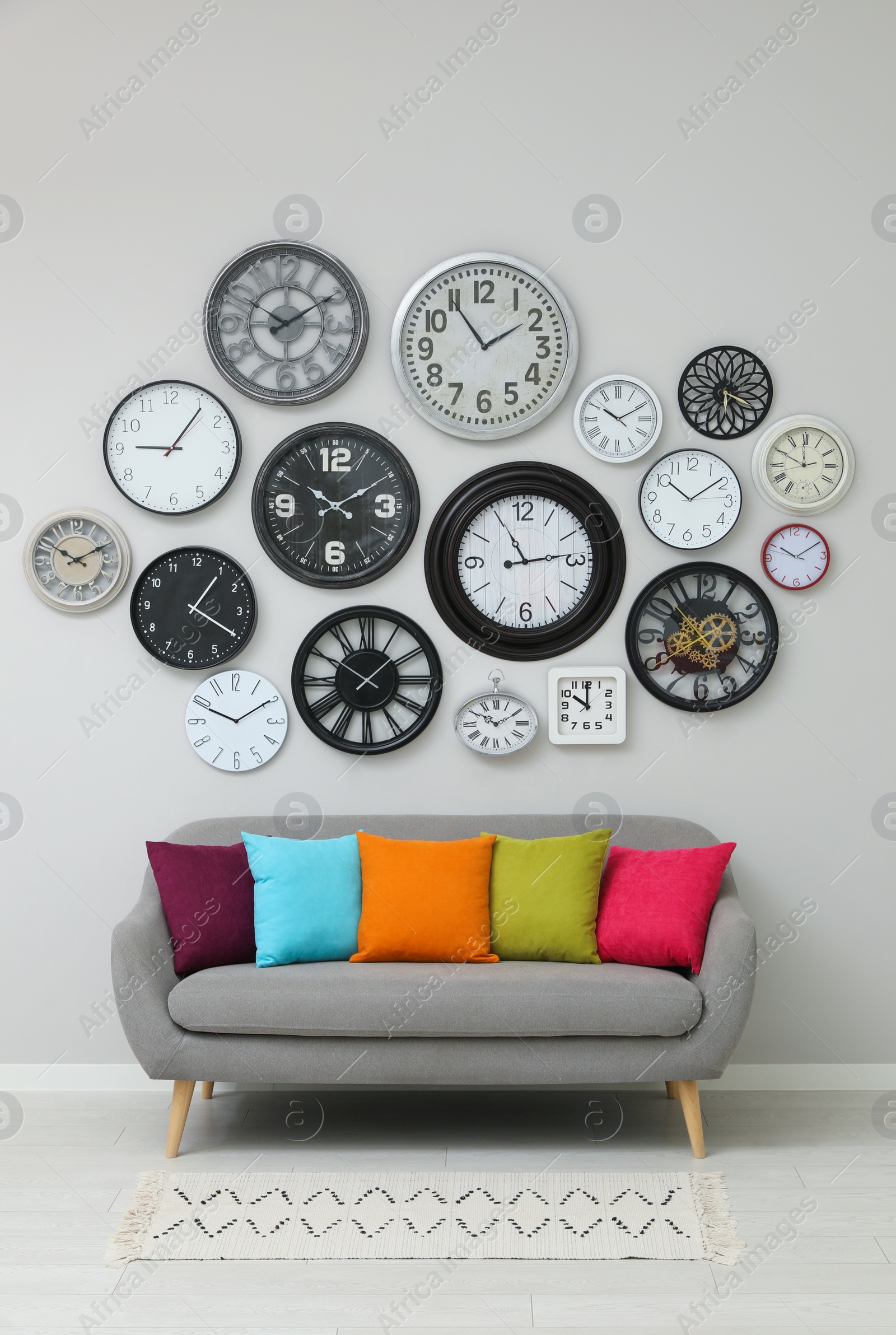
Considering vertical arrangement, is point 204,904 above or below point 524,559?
below

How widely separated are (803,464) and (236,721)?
2.13 m

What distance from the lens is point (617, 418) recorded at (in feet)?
11.8

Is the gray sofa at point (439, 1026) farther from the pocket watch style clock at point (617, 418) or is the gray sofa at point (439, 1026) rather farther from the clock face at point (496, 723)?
the pocket watch style clock at point (617, 418)

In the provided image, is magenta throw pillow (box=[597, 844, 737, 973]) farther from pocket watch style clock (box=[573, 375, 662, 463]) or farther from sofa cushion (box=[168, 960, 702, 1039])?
pocket watch style clock (box=[573, 375, 662, 463])

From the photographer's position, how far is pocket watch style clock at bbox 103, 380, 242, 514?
359 centimetres

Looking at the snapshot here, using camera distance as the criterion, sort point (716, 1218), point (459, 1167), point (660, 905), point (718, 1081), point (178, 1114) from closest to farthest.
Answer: point (716, 1218) < point (459, 1167) < point (178, 1114) < point (660, 905) < point (718, 1081)

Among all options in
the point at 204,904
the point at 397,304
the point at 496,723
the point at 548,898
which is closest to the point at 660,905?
the point at 548,898

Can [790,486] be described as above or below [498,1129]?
above

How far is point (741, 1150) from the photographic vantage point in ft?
9.77

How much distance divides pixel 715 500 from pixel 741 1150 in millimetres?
2038

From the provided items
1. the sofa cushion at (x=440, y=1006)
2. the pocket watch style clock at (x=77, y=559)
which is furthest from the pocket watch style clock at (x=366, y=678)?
the sofa cushion at (x=440, y=1006)

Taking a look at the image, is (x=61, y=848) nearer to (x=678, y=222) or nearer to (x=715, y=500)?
(x=715, y=500)

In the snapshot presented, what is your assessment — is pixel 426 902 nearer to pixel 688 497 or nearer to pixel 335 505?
pixel 335 505

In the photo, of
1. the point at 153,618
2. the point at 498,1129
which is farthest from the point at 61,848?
the point at 498,1129
